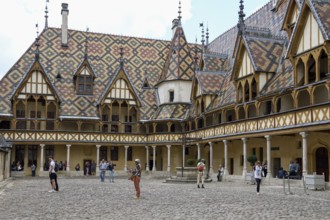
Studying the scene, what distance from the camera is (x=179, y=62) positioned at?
42750 millimetres

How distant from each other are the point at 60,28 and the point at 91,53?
13.7 ft

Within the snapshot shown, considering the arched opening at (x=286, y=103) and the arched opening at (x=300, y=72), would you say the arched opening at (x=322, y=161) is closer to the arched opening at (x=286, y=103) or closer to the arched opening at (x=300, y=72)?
the arched opening at (x=286, y=103)

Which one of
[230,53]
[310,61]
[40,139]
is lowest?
[40,139]

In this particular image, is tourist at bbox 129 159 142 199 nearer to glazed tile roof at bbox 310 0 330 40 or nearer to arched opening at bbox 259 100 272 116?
glazed tile roof at bbox 310 0 330 40

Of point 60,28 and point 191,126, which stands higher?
point 60,28

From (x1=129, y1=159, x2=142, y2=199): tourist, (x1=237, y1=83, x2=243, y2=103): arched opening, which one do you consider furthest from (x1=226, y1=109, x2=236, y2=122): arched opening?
(x1=129, y1=159, x2=142, y2=199): tourist

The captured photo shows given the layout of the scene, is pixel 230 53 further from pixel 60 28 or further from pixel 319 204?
pixel 319 204

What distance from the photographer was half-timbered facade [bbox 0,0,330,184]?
94.7ft

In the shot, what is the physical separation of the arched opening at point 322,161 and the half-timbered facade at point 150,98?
136 centimetres

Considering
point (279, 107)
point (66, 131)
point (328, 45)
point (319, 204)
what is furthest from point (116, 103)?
point (319, 204)

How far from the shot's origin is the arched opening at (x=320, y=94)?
23.5 metres

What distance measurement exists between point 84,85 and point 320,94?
23.3 metres

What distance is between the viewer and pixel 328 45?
21062mm

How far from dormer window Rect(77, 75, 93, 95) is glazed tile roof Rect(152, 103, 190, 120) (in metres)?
6.18
